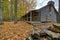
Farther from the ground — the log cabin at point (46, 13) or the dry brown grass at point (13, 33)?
the log cabin at point (46, 13)

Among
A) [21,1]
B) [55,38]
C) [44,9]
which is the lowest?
[55,38]

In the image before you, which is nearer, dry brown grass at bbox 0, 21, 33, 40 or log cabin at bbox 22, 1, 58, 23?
dry brown grass at bbox 0, 21, 33, 40

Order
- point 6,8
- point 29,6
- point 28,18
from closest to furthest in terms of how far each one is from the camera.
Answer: point 28,18 < point 6,8 < point 29,6

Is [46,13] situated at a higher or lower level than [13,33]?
higher

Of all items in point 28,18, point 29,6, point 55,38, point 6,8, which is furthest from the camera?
point 29,6

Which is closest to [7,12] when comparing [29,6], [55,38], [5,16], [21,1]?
[5,16]

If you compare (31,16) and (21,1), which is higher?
(21,1)

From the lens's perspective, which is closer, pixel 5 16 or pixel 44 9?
pixel 44 9

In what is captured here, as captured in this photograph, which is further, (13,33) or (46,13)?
(46,13)

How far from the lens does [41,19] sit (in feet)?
101

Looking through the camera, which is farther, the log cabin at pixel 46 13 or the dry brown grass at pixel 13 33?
the log cabin at pixel 46 13

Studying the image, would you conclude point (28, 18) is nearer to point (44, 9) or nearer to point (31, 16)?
point (31, 16)

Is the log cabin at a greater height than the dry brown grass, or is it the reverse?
the log cabin

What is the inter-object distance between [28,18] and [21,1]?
8.80 m
